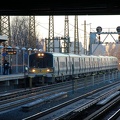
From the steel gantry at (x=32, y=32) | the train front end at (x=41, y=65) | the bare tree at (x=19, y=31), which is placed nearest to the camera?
the train front end at (x=41, y=65)

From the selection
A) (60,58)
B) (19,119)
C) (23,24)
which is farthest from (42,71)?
(23,24)

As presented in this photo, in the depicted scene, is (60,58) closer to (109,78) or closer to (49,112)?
(109,78)

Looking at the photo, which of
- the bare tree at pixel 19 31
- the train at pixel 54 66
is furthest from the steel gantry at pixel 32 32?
the bare tree at pixel 19 31

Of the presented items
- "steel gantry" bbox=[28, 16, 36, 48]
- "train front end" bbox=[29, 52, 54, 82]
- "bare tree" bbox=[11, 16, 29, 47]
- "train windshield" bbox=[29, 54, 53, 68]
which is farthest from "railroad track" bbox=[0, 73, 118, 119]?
"bare tree" bbox=[11, 16, 29, 47]

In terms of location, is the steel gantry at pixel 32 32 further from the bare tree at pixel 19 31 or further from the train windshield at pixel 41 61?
the train windshield at pixel 41 61

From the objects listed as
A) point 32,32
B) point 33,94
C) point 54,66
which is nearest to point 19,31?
point 32,32

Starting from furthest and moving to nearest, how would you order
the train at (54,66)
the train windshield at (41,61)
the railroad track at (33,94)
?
1. the train windshield at (41,61)
2. the train at (54,66)
3. the railroad track at (33,94)

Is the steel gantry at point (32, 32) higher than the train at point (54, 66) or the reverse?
higher

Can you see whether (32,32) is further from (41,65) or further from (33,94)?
(33,94)

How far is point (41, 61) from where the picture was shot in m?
36.9

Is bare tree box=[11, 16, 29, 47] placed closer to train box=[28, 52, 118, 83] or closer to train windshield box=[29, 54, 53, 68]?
train box=[28, 52, 118, 83]

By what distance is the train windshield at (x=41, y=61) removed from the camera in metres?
36.6
